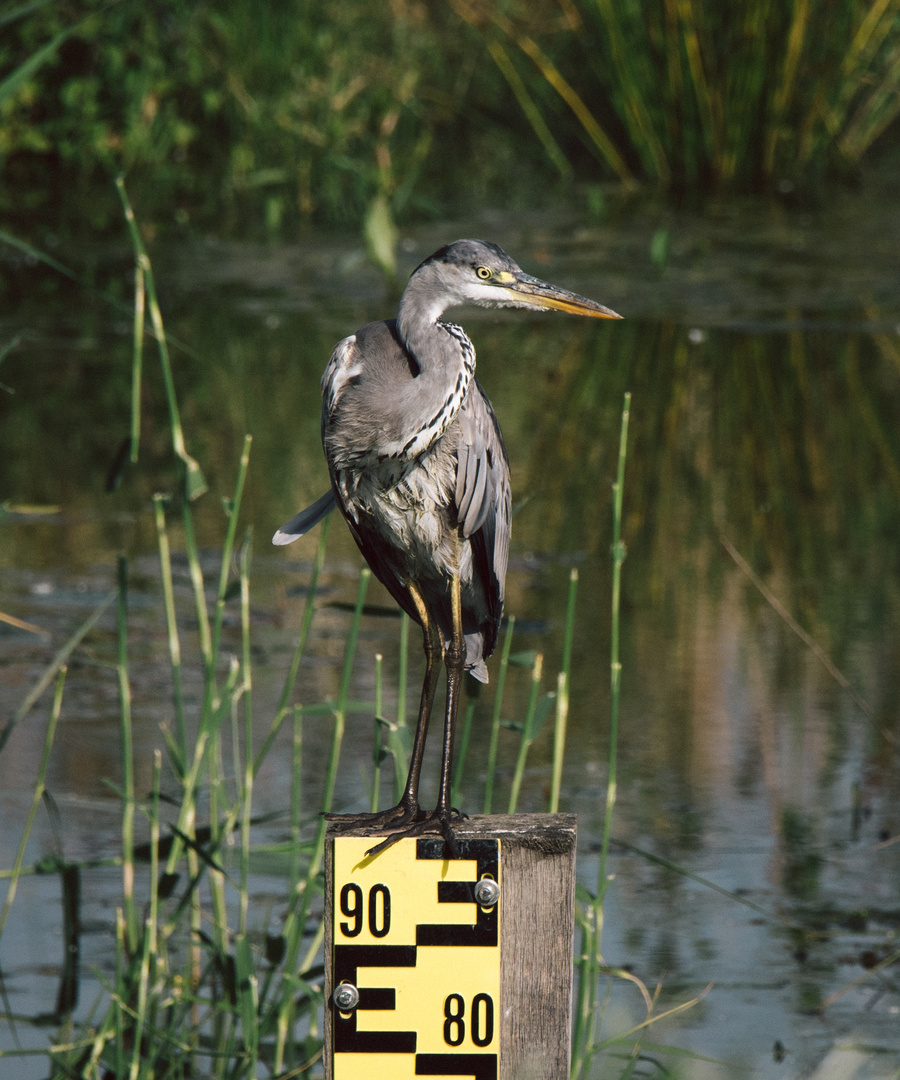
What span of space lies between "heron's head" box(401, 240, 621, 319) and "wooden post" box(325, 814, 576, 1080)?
2.07 feet

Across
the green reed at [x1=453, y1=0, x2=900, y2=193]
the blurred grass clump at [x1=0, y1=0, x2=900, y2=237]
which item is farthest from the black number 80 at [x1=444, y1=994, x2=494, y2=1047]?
Answer: the green reed at [x1=453, y1=0, x2=900, y2=193]

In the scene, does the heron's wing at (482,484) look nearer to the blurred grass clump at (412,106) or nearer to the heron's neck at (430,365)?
the heron's neck at (430,365)

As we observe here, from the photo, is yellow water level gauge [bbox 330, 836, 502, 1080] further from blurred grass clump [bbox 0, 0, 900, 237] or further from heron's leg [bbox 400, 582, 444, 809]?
blurred grass clump [bbox 0, 0, 900, 237]

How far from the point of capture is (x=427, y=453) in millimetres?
2209

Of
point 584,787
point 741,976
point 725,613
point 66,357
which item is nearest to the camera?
point 741,976

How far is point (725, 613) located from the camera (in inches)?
195

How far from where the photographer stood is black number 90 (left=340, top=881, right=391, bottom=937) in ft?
6.81

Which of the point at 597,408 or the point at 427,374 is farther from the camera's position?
the point at 597,408

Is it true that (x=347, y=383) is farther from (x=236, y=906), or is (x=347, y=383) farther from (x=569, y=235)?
(x=569, y=235)

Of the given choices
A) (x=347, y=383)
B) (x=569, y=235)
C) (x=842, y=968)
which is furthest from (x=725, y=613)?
(x=569, y=235)

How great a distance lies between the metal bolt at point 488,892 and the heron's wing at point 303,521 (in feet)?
1.62

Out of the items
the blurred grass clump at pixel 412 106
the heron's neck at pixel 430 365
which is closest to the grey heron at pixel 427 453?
the heron's neck at pixel 430 365

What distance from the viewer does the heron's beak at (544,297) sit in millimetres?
2180

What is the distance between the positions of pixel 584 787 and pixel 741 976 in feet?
2.60
